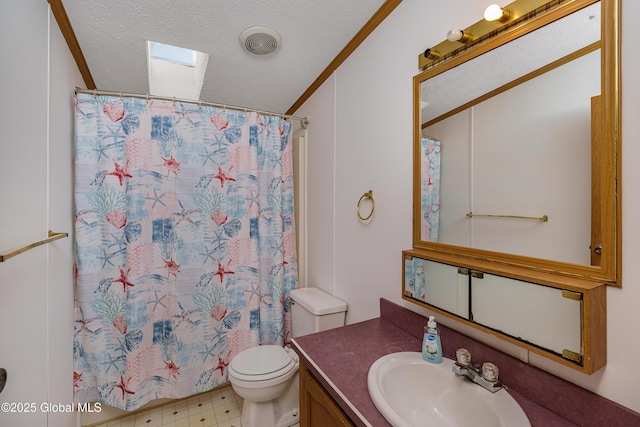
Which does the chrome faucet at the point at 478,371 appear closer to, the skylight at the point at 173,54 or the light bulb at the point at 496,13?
the light bulb at the point at 496,13

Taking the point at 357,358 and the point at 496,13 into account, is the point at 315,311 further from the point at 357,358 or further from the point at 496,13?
the point at 496,13

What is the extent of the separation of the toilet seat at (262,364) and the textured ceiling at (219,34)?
73.8 inches

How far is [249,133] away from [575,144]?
182 cm

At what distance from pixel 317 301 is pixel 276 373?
479mm

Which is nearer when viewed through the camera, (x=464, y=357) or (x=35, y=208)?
(x=464, y=357)

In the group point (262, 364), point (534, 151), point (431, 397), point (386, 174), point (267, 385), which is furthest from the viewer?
point (262, 364)

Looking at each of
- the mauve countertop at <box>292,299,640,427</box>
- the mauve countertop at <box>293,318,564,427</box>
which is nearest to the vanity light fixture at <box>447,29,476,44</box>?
the mauve countertop at <box>292,299,640,427</box>

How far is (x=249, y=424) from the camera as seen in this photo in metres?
1.67

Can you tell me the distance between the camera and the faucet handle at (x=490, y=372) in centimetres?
88

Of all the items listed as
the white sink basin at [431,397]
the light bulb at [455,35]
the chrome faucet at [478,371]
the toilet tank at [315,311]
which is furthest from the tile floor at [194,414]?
the light bulb at [455,35]

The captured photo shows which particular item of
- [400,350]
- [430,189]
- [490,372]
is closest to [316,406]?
[400,350]

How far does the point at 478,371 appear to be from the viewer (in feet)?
3.02

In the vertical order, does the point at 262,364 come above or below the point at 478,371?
below

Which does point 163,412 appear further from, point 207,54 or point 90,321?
point 207,54
